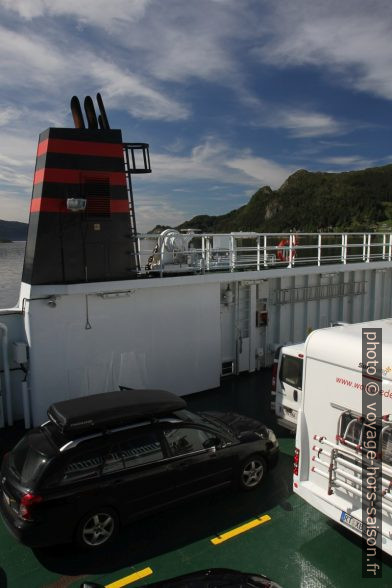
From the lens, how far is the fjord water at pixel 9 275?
1292cm

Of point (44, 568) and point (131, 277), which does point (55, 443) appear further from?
point (131, 277)

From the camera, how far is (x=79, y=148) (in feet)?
26.9

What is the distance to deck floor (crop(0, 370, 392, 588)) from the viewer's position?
457 cm

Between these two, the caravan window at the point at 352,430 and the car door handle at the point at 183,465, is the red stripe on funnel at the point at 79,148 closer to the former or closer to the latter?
the car door handle at the point at 183,465

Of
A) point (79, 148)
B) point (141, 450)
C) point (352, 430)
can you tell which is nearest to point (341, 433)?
point (352, 430)

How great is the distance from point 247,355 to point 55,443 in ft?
22.4

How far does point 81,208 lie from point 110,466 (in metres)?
4.65

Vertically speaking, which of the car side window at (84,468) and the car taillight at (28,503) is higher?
the car side window at (84,468)

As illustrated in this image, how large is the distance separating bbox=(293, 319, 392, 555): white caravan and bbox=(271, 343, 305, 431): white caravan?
2.28 metres

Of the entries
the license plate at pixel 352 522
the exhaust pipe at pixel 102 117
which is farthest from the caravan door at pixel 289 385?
the exhaust pipe at pixel 102 117

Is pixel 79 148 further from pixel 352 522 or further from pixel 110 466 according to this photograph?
pixel 352 522

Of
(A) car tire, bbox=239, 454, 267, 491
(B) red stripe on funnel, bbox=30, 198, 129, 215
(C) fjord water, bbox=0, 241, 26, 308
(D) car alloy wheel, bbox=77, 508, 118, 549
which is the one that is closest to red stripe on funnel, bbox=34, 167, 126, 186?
(B) red stripe on funnel, bbox=30, 198, 129, 215

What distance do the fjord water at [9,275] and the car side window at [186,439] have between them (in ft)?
24.9

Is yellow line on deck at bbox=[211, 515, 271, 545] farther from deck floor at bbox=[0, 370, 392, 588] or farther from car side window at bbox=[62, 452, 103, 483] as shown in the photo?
car side window at bbox=[62, 452, 103, 483]
